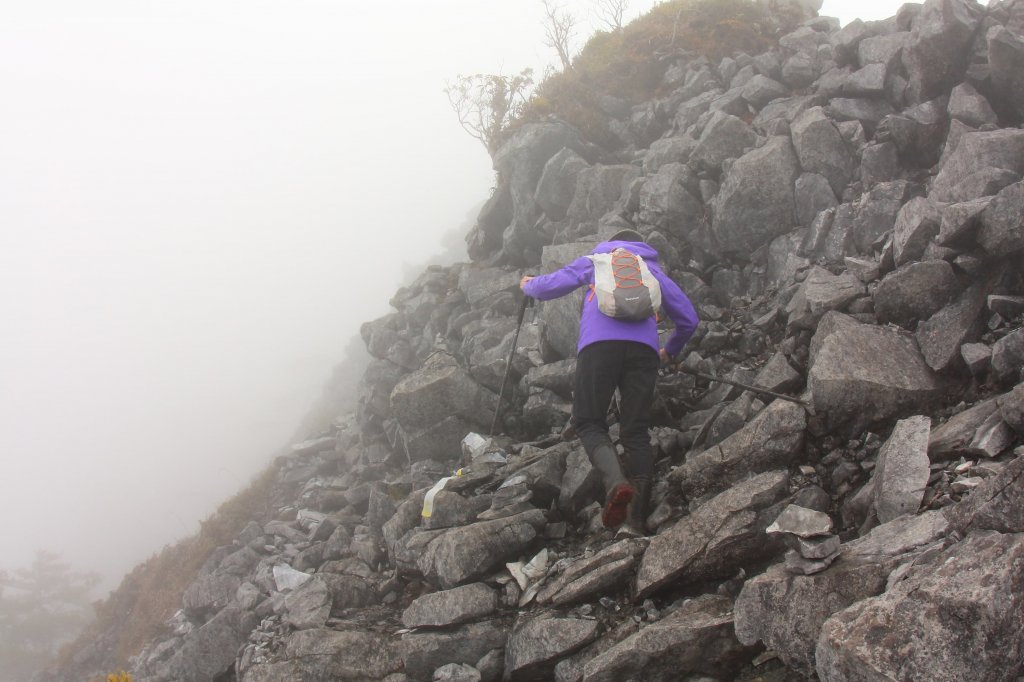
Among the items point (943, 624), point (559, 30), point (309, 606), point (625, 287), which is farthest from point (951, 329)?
point (559, 30)

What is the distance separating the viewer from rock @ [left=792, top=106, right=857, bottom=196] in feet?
41.6

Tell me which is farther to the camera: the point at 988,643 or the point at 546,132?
the point at 546,132

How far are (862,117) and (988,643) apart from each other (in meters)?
13.0

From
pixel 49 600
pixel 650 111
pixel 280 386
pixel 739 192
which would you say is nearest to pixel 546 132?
pixel 650 111

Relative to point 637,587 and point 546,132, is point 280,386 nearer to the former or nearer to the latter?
point 546,132

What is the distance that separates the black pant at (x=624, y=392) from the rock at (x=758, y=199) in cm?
643

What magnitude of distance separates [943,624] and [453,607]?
5.73 m

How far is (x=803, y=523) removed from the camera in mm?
5598

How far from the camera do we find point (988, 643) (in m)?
3.76

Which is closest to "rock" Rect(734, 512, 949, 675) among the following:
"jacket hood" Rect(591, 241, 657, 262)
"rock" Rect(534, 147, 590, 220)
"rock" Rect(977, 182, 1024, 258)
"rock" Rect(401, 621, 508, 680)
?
"rock" Rect(401, 621, 508, 680)

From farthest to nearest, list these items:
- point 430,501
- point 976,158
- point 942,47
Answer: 1. point 942,47
2. point 430,501
3. point 976,158

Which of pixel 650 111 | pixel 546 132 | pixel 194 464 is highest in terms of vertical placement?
pixel 546 132

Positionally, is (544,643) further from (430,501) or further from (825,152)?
(825,152)

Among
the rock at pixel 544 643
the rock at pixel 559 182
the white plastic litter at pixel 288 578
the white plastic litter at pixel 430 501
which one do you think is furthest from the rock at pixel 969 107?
the white plastic litter at pixel 288 578
